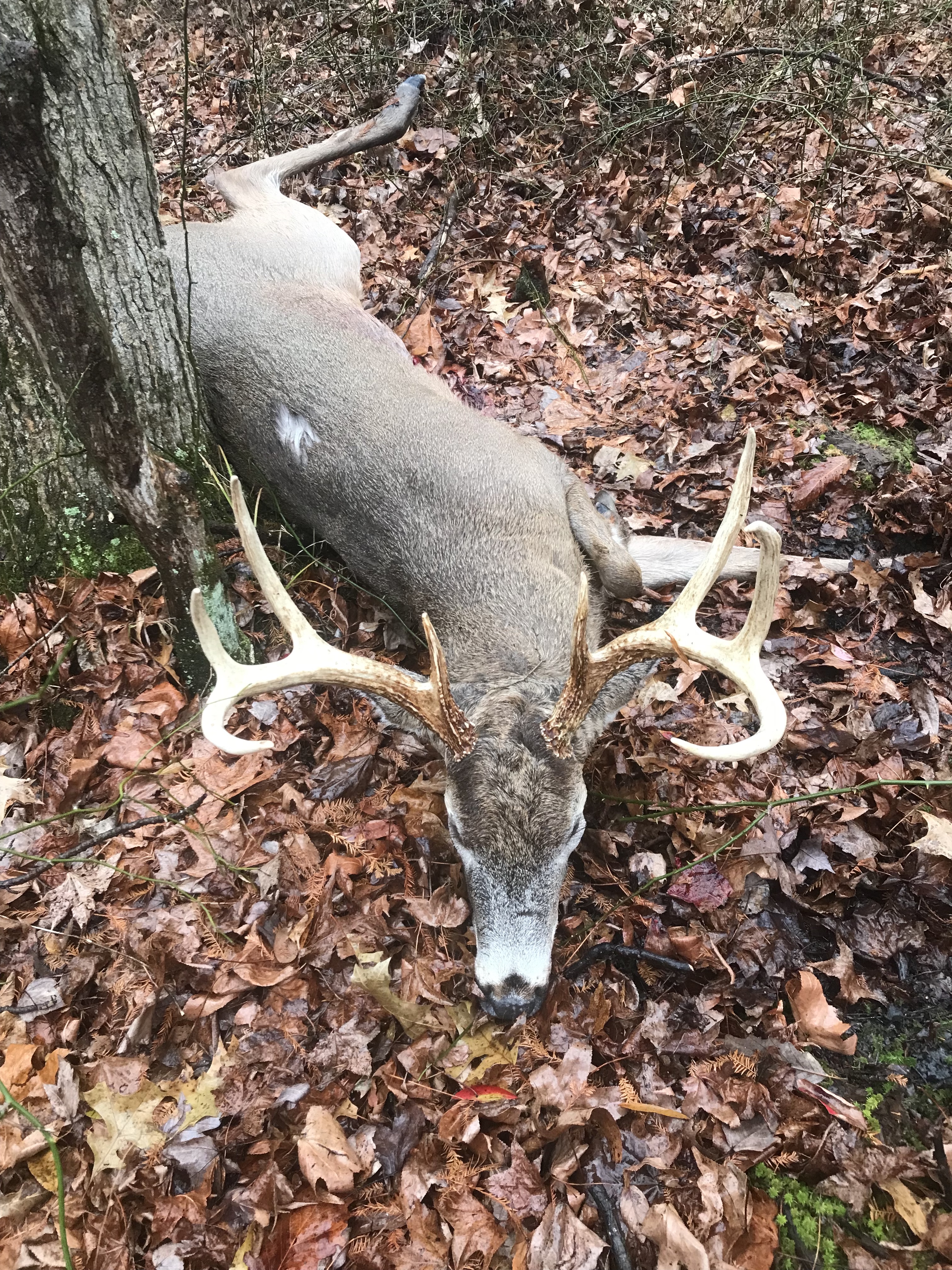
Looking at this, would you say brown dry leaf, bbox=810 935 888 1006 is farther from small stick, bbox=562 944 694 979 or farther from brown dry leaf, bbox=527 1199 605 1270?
brown dry leaf, bbox=527 1199 605 1270

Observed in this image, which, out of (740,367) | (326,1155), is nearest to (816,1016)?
(326,1155)

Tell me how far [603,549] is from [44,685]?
2.89m

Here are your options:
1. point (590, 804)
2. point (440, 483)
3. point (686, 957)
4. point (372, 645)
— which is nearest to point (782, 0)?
point (440, 483)

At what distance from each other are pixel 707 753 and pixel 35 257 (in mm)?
2962

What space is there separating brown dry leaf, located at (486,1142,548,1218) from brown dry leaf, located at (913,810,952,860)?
6.26 ft

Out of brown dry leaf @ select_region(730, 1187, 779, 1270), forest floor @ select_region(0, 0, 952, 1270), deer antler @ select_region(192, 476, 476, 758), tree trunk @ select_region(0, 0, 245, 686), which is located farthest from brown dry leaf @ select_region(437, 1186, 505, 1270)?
tree trunk @ select_region(0, 0, 245, 686)

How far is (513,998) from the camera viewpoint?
2.99 metres

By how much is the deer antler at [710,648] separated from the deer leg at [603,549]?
134 centimetres

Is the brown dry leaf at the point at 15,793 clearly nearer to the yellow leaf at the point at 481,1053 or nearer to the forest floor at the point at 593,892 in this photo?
the forest floor at the point at 593,892

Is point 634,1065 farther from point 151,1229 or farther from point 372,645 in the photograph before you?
point 372,645

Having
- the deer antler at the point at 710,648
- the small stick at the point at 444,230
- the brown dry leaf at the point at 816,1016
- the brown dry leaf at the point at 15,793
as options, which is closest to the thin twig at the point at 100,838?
the brown dry leaf at the point at 15,793

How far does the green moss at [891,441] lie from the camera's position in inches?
182

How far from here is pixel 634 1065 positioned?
292 centimetres

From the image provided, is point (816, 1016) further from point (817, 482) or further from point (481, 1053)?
→ point (817, 482)
